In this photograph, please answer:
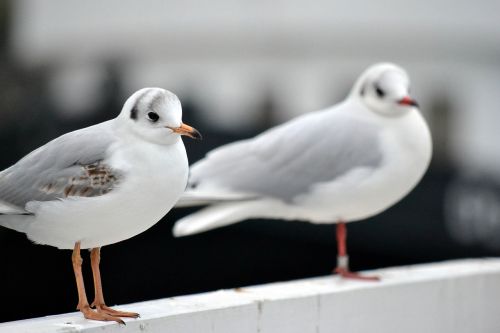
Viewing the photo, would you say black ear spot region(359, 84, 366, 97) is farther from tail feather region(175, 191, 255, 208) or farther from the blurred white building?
the blurred white building

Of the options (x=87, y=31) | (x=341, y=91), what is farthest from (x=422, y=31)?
(x=87, y=31)

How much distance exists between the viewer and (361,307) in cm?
413

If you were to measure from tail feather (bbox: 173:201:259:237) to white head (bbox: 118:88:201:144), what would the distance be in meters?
1.34

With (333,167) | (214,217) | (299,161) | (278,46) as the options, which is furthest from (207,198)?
(278,46)

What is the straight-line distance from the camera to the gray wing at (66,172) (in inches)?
130

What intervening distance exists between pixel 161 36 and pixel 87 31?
1.13 meters

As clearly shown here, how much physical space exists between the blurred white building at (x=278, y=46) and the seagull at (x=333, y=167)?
8.38m

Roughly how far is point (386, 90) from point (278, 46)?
37.3 feet

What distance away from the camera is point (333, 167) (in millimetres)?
4750

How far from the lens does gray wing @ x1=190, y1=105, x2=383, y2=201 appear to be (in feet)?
15.5

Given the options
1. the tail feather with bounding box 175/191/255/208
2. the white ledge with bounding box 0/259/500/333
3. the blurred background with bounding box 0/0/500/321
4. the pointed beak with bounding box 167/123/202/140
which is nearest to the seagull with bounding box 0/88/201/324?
the pointed beak with bounding box 167/123/202/140

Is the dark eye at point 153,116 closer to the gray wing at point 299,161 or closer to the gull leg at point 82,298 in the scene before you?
the gull leg at point 82,298

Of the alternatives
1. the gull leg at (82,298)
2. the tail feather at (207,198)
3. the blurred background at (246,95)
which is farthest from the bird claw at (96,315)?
the blurred background at (246,95)

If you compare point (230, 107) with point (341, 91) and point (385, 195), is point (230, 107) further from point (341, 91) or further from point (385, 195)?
point (385, 195)
